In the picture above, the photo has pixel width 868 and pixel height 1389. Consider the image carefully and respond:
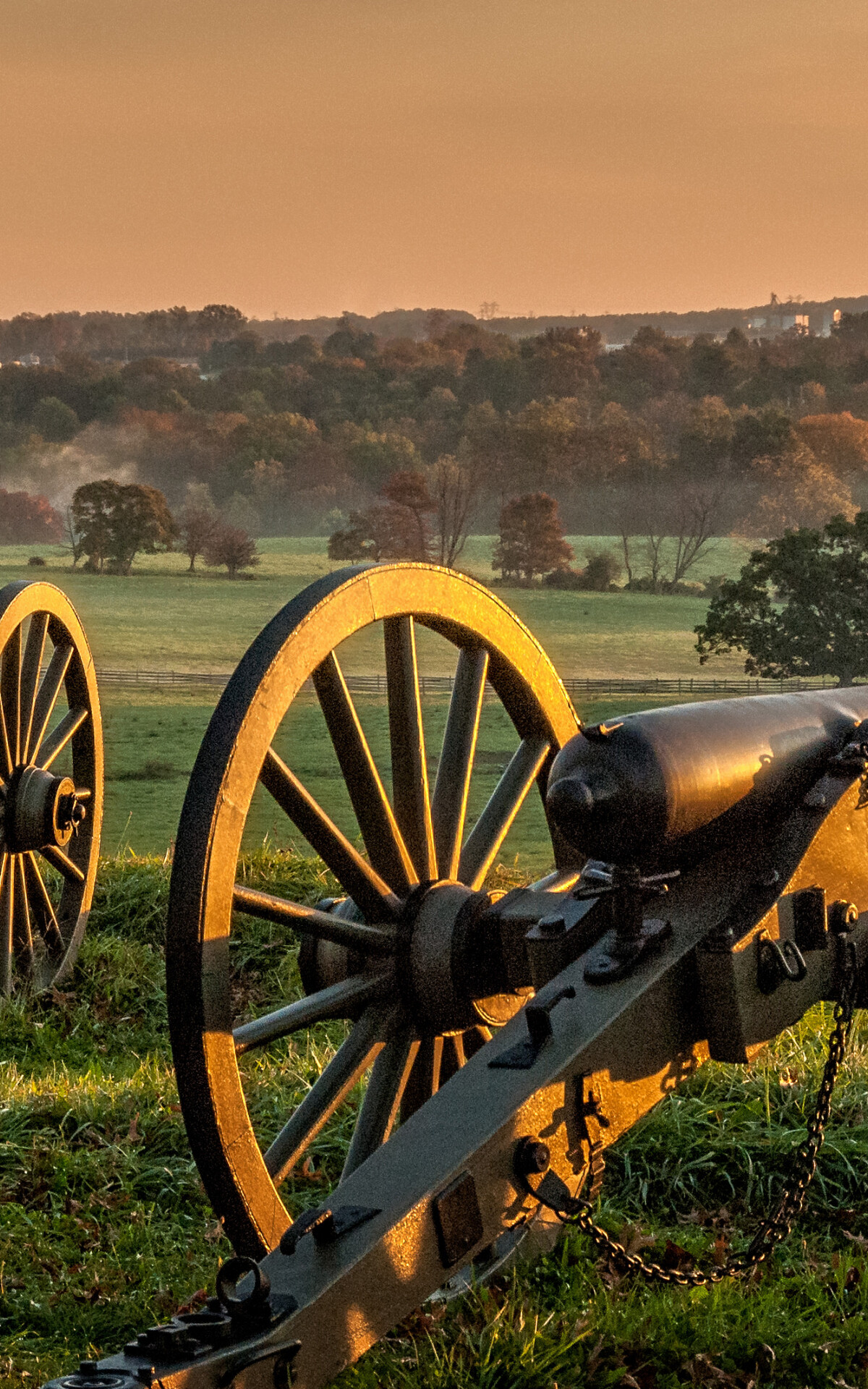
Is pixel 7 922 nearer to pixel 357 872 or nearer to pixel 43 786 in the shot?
pixel 43 786

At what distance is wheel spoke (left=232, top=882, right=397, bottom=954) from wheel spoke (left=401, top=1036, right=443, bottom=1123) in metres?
0.44

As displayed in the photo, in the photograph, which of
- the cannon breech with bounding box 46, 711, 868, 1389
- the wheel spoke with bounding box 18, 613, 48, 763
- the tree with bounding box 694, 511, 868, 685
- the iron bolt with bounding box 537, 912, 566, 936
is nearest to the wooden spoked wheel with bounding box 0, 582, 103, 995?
the wheel spoke with bounding box 18, 613, 48, 763

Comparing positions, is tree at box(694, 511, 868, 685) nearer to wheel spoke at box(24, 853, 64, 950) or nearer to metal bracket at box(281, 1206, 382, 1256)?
wheel spoke at box(24, 853, 64, 950)

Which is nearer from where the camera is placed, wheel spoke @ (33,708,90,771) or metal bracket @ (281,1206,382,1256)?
metal bracket @ (281,1206,382,1256)

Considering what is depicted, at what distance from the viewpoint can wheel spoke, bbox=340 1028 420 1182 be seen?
446 centimetres

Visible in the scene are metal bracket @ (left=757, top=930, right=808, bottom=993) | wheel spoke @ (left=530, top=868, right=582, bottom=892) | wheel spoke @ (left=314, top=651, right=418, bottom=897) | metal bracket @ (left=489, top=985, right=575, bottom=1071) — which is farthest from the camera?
wheel spoke @ (left=530, top=868, right=582, bottom=892)

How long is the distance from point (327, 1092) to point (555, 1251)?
84 centimetres

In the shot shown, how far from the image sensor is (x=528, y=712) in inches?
200

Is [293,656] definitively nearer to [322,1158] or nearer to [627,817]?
[627,817]

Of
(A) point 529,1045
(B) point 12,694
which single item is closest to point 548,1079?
(A) point 529,1045

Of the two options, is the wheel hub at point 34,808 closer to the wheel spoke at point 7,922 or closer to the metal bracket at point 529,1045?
the wheel spoke at point 7,922

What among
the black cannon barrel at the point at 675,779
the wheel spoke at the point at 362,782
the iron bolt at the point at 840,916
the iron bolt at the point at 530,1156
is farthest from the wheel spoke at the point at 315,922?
the iron bolt at the point at 840,916

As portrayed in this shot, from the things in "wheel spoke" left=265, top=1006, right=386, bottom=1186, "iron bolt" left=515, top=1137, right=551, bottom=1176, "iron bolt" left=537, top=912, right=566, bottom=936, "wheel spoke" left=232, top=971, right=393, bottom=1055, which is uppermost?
"iron bolt" left=537, top=912, right=566, bottom=936

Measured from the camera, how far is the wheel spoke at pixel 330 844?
415 cm
